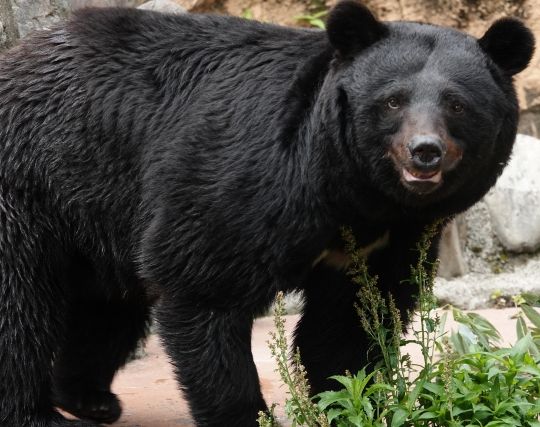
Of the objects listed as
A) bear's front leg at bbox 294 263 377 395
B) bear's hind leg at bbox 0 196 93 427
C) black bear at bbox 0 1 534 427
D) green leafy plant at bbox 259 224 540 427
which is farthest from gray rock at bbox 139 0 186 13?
green leafy plant at bbox 259 224 540 427

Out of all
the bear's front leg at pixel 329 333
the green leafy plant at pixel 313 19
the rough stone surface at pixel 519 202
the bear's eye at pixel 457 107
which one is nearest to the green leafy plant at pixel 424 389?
the bear's front leg at pixel 329 333

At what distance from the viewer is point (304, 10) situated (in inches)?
429

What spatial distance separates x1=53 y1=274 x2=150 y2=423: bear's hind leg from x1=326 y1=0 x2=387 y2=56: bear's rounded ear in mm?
2092

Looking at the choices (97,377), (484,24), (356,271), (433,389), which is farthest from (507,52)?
(484,24)

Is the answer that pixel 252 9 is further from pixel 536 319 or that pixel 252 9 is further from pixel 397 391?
pixel 397 391

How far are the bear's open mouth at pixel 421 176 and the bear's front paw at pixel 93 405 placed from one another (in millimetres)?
2546

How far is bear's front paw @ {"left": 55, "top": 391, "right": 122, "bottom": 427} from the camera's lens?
268 inches

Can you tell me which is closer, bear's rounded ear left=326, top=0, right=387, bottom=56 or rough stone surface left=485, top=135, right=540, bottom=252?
bear's rounded ear left=326, top=0, right=387, bottom=56

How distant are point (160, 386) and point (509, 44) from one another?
3348mm

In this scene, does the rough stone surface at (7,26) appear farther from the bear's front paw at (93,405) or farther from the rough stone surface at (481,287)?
the rough stone surface at (481,287)

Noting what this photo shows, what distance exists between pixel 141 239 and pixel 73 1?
283 centimetres

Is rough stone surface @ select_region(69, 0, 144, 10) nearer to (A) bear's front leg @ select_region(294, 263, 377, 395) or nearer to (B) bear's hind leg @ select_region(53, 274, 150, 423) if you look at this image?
(B) bear's hind leg @ select_region(53, 274, 150, 423)

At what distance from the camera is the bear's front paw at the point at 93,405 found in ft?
22.3

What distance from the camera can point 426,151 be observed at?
5.05 meters
